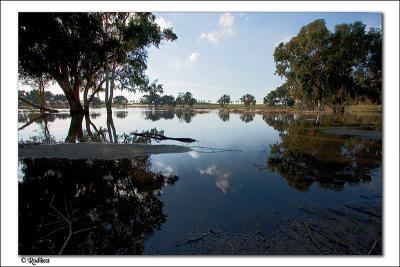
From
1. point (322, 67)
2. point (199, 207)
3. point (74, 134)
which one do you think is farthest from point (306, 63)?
point (199, 207)

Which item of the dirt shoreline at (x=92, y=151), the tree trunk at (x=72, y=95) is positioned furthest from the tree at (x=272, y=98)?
the dirt shoreline at (x=92, y=151)

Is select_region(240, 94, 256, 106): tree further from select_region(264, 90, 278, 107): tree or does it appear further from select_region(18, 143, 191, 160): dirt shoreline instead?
select_region(18, 143, 191, 160): dirt shoreline

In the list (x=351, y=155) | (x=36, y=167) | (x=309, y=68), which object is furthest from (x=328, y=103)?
(x=36, y=167)

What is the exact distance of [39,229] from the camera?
13.5 feet

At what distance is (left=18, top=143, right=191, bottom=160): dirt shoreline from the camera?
9.26 m

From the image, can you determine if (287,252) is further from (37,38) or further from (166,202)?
(37,38)

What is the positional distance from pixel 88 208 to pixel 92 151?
5.70 m

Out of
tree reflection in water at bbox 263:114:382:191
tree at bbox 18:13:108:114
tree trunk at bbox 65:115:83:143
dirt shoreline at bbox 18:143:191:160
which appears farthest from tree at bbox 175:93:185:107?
tree at bbox 18:13:108:114

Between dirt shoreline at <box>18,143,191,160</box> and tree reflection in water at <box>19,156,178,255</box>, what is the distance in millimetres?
1438

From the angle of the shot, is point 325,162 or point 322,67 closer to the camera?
point 325,162

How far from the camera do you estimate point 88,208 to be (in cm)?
483

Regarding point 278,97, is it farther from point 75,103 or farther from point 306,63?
point 75,103

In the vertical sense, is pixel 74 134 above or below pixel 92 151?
above

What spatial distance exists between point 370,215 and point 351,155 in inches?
236
